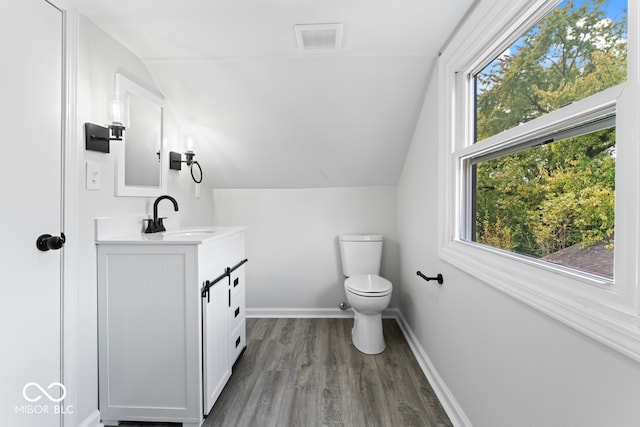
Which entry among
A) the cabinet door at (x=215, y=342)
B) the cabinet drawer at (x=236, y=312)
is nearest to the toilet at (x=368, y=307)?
the cabinet drawer at (x=236, y=312)

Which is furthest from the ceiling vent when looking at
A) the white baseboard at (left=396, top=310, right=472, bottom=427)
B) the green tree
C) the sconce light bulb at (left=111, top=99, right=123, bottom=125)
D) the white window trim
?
the white baseboard at (left=396, top=310, right=472, bottom=427)

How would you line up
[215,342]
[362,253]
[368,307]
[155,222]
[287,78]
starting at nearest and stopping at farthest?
[215,342] < [155,222] < [287,78] < [368,307] < [362,253]

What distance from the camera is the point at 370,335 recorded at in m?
2.24

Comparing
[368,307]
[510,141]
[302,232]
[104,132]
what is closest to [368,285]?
[368,307]

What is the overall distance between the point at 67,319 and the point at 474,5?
2.25 meters

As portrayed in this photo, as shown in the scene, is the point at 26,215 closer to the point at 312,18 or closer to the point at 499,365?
the point at 312,18

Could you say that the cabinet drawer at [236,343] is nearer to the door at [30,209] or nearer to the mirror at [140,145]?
the door at [30,209]

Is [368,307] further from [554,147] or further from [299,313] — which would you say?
[554,147]

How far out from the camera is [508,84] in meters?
1.31

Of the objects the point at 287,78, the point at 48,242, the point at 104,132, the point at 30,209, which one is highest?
the point at 287,78

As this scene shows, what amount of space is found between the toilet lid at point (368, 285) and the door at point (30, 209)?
5.41ft

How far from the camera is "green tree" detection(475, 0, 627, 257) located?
833mm

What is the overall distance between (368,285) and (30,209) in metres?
1.91

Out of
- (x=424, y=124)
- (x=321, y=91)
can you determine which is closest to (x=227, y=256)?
(x=321, y=91)
